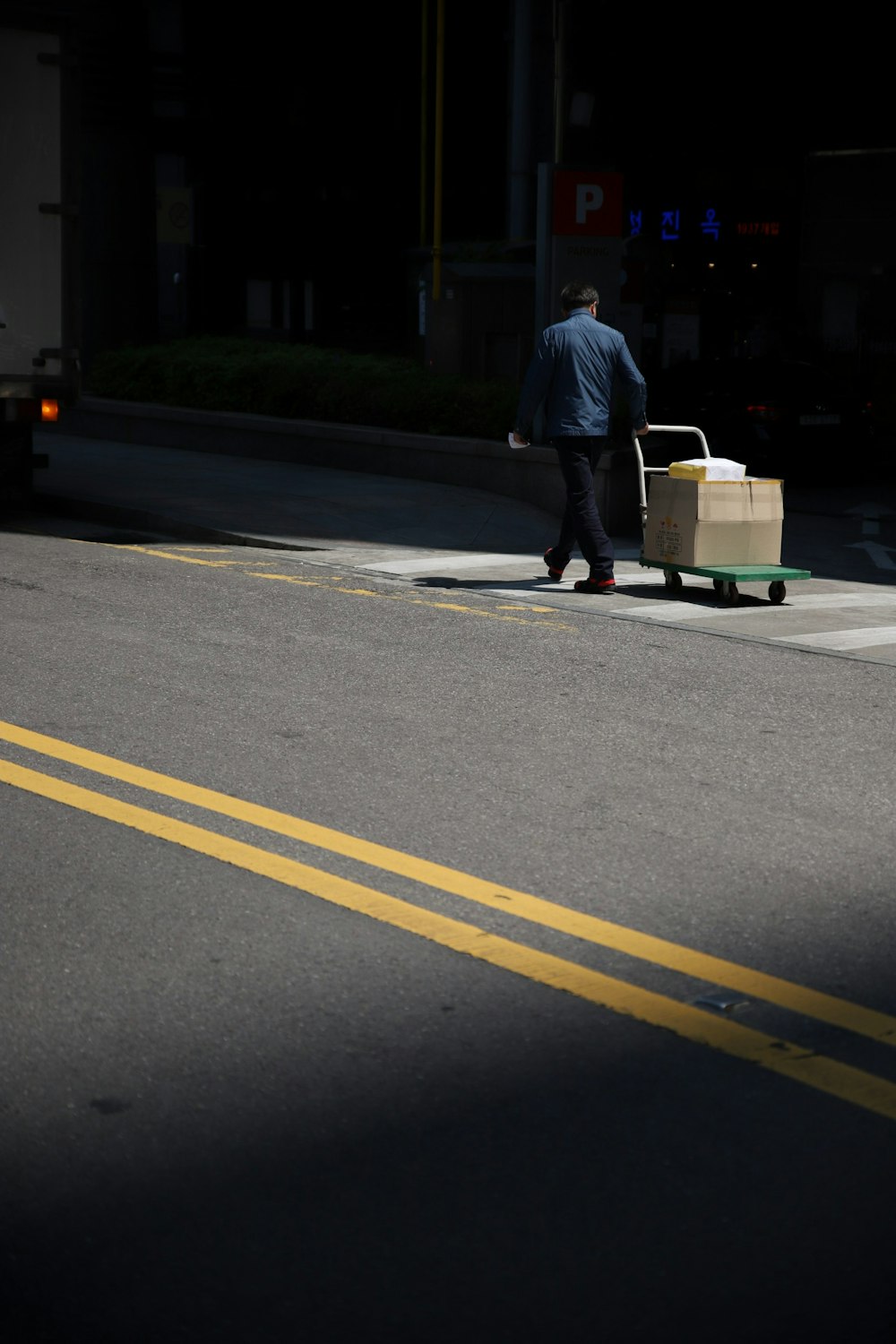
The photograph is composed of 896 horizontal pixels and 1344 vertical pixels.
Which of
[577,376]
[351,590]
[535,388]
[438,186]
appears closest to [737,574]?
[577,376]

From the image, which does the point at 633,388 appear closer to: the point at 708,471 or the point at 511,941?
the point at 708,471

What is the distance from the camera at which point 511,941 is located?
181 inches

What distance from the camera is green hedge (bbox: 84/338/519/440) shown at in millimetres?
16797

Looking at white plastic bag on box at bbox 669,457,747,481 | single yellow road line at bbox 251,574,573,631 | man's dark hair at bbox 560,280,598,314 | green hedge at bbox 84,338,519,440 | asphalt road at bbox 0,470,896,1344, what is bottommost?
asphalt road at bbox 0,470,896,1344

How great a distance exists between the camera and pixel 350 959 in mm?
4430

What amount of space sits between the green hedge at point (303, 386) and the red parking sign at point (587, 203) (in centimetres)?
177

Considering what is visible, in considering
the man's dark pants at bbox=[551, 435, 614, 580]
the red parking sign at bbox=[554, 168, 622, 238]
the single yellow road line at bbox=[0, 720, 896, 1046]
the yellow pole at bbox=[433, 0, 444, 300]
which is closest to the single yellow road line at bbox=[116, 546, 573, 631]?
the man's dark pants at bbox=[551, 435, 614, 580]

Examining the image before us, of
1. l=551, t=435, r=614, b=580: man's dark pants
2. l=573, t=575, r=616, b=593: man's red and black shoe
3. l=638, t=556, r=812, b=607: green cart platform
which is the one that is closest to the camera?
l=638, t=556, r=812, b=607: green cart platform

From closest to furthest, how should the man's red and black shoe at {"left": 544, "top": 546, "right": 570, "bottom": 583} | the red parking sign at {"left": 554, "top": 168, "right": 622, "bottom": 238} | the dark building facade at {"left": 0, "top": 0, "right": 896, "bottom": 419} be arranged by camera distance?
the man's red and black shoe at {"left": 544, "top": 546, "right": 570, "bottom": 583} < the red parking sign at {"left": 554, "top": 168, "right": 622, "bottom": 238} < the dark building facade at {"left": 0, "top": 0, "right": 896, "bottom": 419}

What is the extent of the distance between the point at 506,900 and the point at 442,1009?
81cm

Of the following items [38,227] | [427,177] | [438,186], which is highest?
[427,177]

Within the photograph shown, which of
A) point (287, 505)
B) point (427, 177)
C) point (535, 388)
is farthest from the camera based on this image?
point (427, 177)

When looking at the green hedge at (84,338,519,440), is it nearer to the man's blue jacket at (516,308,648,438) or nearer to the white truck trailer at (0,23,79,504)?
the white truck trailer at (0,23,79,504)

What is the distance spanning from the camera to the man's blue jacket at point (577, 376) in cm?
1084
